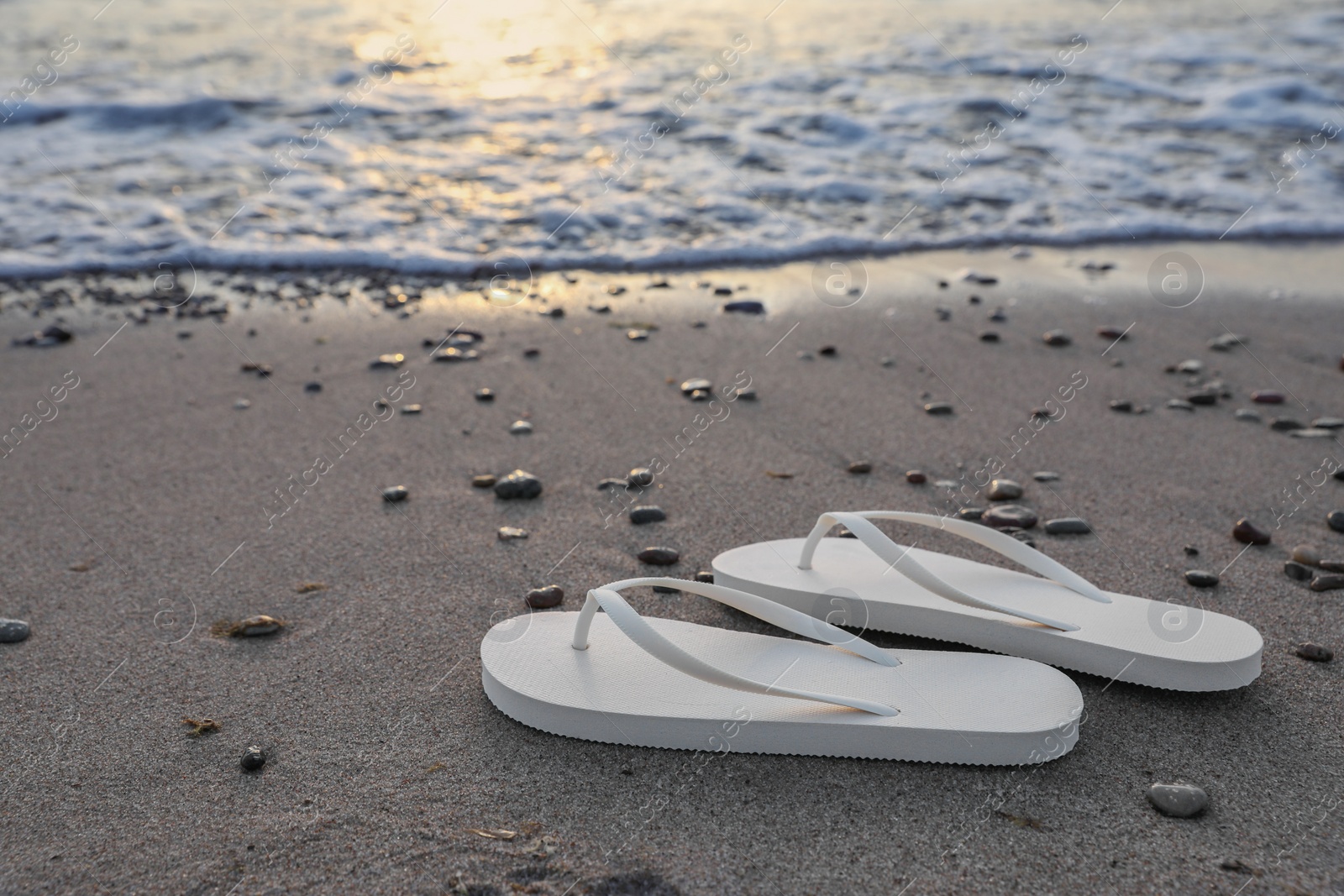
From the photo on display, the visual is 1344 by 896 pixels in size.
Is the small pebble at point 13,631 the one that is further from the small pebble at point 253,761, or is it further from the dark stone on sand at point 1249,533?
the dark stone on sand at point 1249,533

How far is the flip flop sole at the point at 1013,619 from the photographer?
1839mm

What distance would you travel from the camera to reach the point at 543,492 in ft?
9.61

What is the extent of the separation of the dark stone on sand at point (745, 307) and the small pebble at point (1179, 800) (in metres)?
3.33

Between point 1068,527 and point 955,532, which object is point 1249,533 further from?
point 955,532

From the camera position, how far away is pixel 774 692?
1700 millimetres

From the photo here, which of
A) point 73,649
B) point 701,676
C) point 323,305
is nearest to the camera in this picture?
point 701,676

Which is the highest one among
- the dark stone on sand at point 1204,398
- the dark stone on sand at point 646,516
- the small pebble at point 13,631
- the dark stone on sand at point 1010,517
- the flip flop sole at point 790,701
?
the small pebble at point 13,631

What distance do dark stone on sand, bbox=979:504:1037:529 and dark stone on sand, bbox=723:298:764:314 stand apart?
2.15 meters

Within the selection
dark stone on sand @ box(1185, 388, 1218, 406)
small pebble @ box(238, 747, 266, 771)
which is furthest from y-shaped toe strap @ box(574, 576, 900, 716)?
dark stone on sand @ box(1185, 388, 1218, 406)

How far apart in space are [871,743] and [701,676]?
1.11ft

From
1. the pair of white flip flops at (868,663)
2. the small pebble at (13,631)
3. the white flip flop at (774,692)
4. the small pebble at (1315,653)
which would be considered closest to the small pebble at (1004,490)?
the pair of white flip flops at (868,663)

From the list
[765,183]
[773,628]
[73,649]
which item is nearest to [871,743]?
[773,628]

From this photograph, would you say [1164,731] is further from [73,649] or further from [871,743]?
[73,649]

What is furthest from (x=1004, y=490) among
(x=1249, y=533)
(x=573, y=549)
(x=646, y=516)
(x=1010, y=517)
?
(x=573, y=549)
